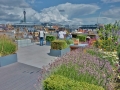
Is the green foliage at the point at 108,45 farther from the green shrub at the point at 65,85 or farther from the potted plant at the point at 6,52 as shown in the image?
the green shrub at the point at 65,85

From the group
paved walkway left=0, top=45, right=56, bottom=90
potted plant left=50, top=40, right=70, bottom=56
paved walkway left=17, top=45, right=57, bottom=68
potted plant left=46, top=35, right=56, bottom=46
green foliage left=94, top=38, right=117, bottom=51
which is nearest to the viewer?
paved walkway left=0, top=45, right=56, bottom=90

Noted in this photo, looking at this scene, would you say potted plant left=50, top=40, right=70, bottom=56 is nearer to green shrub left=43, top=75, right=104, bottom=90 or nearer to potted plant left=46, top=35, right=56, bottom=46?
potted plant left=46, top=35, right=56, bottom=46

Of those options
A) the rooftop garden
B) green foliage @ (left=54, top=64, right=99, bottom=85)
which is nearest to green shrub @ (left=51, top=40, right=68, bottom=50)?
the rooftop garden

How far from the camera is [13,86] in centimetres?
401

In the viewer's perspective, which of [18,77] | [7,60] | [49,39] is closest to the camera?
[18,77]

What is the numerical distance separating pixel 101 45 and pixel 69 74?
16.2 feet

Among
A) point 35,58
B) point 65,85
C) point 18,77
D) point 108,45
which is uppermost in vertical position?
point 108,45

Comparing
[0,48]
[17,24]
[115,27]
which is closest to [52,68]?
[0,48]

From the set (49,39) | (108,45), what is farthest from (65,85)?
(49,39)

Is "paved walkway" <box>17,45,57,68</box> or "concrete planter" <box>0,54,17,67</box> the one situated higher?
"concrete planter" <box>0,54,17,67</box>

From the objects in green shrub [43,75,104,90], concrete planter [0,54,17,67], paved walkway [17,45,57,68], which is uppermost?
green shrub [43,75,104,90]

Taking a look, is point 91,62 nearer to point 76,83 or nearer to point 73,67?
point 73,67

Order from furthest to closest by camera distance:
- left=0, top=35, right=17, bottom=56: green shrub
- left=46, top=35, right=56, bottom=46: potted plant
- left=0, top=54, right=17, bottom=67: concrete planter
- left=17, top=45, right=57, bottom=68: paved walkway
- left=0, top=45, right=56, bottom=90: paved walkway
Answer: left=46, top=35, right=56, bottom=46: potted plant, left=17, top=45, right=57, bottom=68: paved walkway, left=0, top=35, right=17, bottom=56: green shrub, left=0, top=54, right=17, bottom=67: concrete planter, left=0, top=45, right=56, bottom=90: paved walkway

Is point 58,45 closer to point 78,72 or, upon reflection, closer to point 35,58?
point 35,58
